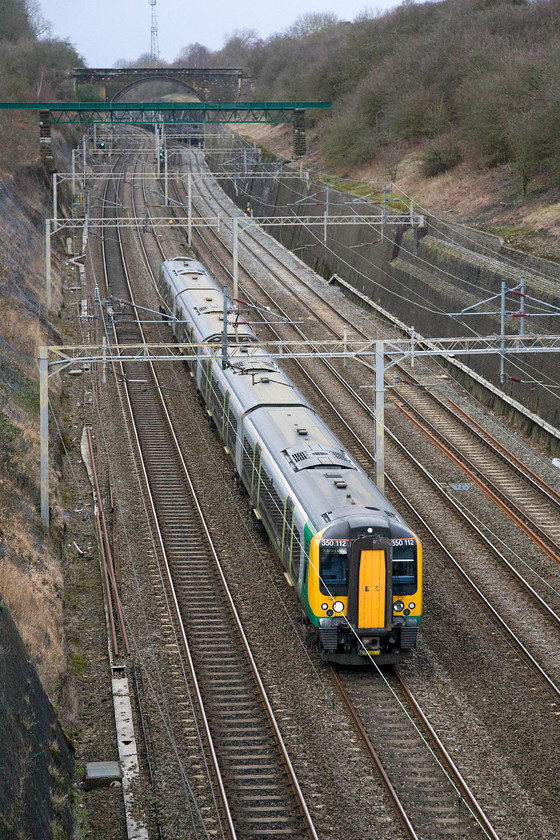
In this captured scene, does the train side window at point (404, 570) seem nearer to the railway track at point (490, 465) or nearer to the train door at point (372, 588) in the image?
the train door at point (372, 588)

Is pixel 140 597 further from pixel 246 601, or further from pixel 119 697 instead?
pixel 119 697

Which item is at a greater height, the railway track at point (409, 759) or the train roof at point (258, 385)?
the train roof at point (258, 385)

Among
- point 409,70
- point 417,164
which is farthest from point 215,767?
point 409,70

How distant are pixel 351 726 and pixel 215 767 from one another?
8.00ft

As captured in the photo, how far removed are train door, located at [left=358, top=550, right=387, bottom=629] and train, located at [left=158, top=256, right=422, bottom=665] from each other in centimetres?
2

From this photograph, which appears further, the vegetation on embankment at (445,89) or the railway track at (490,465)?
the vegetation on embankment at (445,89)

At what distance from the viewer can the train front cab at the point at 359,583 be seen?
16.6 meters

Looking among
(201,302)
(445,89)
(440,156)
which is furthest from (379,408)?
(445,89)

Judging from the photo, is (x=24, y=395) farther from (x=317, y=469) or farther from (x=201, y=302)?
(x=317, y=469)

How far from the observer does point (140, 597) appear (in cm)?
1995

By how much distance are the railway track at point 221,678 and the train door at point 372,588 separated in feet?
7.08

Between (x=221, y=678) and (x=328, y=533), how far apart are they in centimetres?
316

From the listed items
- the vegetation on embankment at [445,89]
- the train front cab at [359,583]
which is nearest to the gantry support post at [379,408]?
the train front cab at [359,583]

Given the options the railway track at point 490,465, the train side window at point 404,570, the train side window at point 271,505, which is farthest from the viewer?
the railway track at point 490,465
